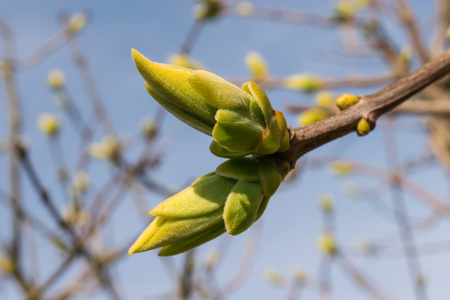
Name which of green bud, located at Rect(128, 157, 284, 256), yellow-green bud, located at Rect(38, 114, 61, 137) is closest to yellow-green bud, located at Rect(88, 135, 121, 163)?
yellow-green bud, located at Rect(38, 114, 61, 137)

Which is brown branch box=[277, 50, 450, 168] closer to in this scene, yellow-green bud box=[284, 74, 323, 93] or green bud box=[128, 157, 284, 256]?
green bud box=[128, 157, 284, 256]

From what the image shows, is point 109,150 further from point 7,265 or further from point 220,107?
point 220,107

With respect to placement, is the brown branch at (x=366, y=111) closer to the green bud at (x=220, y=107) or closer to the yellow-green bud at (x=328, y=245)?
the green bud at (x=220, y=107)

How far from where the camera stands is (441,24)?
2275 millimetres

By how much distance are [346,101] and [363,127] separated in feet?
0.18

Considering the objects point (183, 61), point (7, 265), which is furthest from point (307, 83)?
point (7, 265)

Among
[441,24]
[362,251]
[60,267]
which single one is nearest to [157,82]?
[60,267]

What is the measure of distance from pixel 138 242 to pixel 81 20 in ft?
6.92

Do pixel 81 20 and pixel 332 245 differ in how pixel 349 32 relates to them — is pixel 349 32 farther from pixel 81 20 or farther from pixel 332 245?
pixel 81 20

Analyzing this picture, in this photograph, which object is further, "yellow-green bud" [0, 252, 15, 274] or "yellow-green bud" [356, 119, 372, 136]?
"yellow-green bud" [0, 252, 15, 274]

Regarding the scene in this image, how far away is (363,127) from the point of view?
538mm

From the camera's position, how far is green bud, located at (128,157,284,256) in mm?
511

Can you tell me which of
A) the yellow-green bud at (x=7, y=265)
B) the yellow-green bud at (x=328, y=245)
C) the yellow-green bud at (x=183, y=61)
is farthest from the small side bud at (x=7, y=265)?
the yellow-green bud at (x=328, y=245)

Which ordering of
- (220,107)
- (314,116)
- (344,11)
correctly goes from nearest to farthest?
1. (220,107)
2. (314,116)
3. (344,11)
